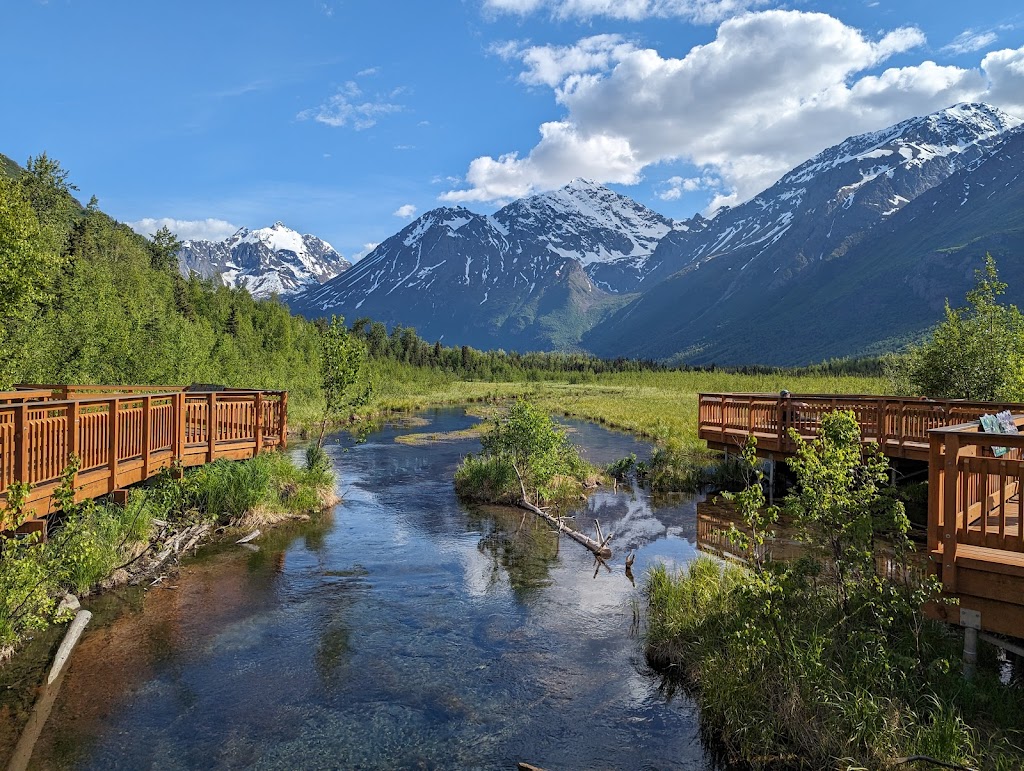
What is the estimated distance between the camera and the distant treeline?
110750 millimetres

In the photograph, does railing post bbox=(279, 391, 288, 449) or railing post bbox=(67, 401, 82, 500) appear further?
railing post bbox=(279, 391, 288, 449)

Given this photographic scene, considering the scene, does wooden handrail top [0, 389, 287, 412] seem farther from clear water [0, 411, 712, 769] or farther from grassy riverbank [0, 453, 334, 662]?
clear water [0, 411, 712, 769]

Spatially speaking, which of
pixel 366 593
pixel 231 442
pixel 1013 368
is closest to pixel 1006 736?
pixel 366 593

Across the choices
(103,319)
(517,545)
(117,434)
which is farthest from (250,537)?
(103,319)

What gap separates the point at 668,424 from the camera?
39781 millimetres

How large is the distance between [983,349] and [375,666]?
22449 millimetres

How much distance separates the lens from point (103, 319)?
97.2 feet

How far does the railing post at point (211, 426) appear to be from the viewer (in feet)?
53.0

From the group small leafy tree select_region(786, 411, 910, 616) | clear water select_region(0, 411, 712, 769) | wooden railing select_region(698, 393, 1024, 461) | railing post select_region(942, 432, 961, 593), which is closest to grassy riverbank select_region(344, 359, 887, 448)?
wooden railing select_region(698, 393, 1024, 461)

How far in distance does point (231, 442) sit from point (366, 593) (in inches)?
275

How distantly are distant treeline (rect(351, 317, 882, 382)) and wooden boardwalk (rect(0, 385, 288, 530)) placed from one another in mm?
83306

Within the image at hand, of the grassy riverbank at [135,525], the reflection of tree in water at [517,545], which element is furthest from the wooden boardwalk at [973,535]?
the grassy riverbank at [135,525]

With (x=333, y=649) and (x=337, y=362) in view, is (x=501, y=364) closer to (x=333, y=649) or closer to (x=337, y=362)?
(x=337, y=362)

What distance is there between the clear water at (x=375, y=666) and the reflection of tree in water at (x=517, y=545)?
3.1 inches
